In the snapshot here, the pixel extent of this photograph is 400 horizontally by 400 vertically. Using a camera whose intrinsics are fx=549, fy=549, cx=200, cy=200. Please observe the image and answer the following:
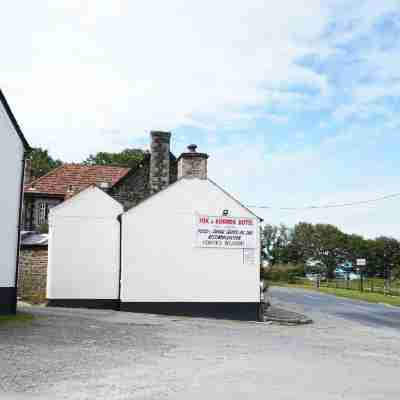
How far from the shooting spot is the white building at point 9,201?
16.4 m

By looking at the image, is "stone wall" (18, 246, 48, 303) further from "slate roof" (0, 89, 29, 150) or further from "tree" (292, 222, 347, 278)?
"tree" (292, 222, 347, 278)

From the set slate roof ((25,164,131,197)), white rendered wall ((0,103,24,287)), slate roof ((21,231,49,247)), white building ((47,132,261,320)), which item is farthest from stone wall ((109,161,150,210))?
white rendered wall ((0,103,24,287))

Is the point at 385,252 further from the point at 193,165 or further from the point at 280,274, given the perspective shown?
the point at 193,165

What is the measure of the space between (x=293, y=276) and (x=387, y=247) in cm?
5936

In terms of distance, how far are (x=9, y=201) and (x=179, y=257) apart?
7049mm

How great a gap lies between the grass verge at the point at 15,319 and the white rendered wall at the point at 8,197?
1064 mm

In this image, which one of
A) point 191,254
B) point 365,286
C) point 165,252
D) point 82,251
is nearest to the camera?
point 165,252

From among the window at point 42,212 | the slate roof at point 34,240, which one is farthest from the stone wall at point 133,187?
the window at point 42,212

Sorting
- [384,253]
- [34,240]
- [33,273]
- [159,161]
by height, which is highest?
[159,161]

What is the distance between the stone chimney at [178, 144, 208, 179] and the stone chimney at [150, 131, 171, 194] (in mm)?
4342

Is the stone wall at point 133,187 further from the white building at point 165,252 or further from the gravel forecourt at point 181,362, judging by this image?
the gravel forecourt at point 181,362

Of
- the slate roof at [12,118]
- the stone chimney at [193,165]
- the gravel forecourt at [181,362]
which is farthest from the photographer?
the stone chimney at [193,165]

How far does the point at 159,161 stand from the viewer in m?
26.6

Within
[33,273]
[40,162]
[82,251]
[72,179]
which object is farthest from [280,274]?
[82,251]
